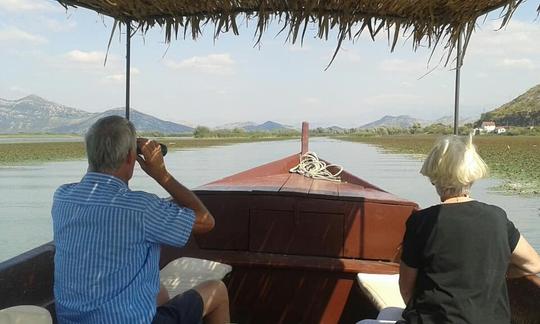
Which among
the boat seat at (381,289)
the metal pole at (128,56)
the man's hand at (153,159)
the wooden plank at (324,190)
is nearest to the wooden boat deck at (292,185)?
the wooden plank at (324,190)

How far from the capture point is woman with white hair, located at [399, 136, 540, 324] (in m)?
1.51

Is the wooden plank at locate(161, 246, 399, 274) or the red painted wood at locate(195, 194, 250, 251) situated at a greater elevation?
the red painted wood at locate(195, 194, 250, 251)

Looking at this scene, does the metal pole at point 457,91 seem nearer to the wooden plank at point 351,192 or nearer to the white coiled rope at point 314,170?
the wooden plank at point 351,192

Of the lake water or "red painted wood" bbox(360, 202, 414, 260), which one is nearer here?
"red painted wood" bbox(360, 202, 414, 260)

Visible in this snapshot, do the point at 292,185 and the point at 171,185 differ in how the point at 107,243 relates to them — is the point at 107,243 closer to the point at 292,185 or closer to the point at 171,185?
the point at 171,185

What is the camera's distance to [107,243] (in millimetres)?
1555

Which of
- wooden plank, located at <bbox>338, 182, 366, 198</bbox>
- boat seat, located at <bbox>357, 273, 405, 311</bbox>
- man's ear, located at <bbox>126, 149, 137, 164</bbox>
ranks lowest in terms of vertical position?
boat seat, located at <bbox>357, 273, 405, 311</bbox>

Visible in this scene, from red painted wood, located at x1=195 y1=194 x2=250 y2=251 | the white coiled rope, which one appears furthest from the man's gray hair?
the white coiled rope

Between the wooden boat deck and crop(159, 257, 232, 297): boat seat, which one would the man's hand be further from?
the wooden boat deck

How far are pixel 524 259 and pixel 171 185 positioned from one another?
3.65ft

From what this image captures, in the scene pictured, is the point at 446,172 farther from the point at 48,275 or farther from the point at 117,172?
the point at 48,275

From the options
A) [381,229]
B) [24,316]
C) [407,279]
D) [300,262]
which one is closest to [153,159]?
[24,316]

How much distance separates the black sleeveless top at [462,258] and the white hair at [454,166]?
0.05 metres

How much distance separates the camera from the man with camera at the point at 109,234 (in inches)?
61.3
